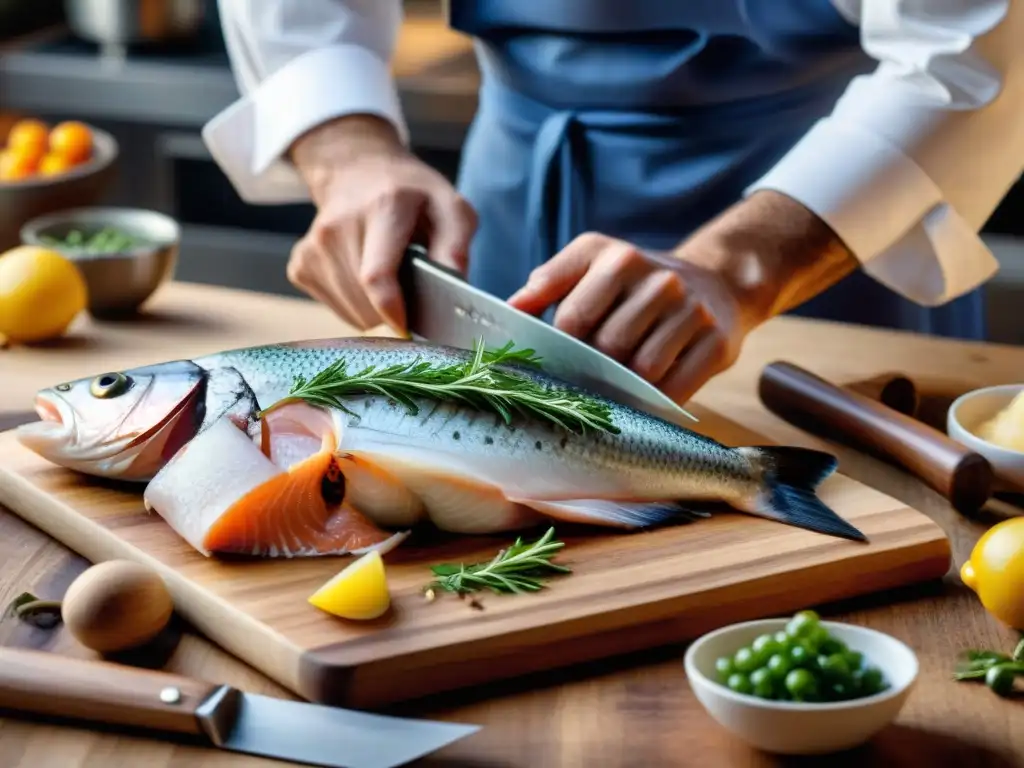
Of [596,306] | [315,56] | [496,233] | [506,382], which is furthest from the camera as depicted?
[496,233]

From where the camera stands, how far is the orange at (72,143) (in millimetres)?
2617

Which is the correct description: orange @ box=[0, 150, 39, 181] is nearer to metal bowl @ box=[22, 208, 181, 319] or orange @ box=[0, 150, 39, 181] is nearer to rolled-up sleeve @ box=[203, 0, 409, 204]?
metal bowl @ box=[22, 208, 181, 319]

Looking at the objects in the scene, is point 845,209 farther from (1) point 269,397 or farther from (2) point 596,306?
(1) point 269,397

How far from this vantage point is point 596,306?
1.61 m

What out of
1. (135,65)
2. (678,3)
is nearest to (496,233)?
(678,3)

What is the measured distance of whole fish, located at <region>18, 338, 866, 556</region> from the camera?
4.42 feet

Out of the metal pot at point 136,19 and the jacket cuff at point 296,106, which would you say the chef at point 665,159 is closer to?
the jacket cuff at point 296,106

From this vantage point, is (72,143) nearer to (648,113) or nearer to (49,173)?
(49,173)

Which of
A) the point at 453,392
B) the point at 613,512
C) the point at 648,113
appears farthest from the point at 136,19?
the point at 613,512

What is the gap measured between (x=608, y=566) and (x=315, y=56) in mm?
1036

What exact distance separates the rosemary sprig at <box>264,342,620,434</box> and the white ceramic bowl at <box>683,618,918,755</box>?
13.1 inches

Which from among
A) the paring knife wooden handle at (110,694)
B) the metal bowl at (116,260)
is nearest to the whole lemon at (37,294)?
the metal bowl at (116,260)

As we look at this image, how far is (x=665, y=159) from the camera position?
6.72ft

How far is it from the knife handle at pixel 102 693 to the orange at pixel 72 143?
5.31 ft
